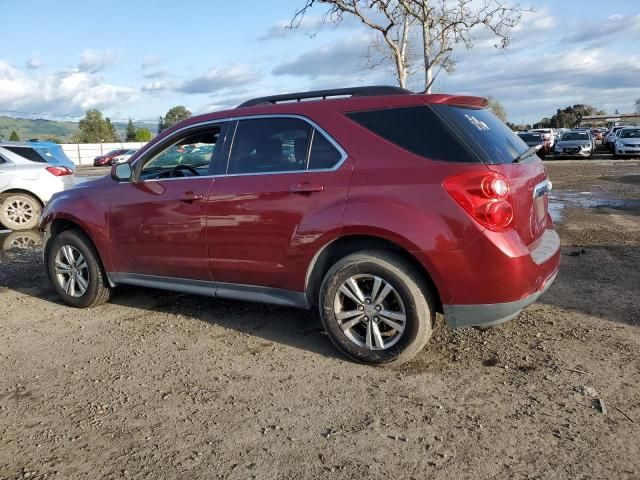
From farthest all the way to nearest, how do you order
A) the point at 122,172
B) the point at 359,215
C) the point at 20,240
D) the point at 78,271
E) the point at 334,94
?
the point at 20,240, the point at 78,271, the point at 122,172, the point at 334,94, the point at 359,215

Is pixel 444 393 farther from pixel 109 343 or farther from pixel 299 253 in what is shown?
pixel 109 343

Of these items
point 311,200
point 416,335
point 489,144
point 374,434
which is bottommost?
point 374,434

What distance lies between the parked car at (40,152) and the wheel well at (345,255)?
8.66 m

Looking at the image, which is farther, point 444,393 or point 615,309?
point 615,309

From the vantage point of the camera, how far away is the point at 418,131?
3.65 m

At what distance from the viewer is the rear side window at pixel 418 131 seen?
11.5 feet

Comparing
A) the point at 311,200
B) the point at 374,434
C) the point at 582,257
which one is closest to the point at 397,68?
the point at 582,257

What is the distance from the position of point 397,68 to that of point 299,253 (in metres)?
15.4

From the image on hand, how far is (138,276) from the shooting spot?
496cm

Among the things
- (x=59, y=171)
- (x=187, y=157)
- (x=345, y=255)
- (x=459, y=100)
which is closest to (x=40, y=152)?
(x=59, y=171)

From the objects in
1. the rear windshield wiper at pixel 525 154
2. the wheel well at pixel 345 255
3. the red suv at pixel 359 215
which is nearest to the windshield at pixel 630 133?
the rear windshield wiper at pixel 525 154

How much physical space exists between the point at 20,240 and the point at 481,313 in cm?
845

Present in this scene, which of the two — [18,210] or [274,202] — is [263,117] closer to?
[274,202]

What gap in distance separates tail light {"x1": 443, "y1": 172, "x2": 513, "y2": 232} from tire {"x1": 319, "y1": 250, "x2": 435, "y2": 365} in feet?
1.83
